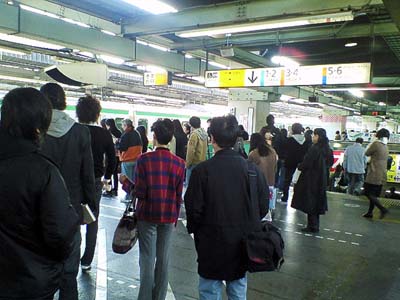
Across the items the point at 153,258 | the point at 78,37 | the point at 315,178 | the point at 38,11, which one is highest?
the point at 38,11

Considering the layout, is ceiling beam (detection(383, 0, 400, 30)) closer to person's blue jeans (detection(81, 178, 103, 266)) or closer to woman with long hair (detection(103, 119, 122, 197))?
person's blue jeans (detection(81, 178, 103, 266))

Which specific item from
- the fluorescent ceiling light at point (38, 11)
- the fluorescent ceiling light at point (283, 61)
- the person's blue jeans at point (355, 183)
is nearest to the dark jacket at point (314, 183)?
the fluorescent ceiling light at point (283, 61)

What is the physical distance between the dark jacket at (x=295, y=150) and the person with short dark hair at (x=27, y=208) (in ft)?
21.0

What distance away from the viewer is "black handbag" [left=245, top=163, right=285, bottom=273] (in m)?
1.99

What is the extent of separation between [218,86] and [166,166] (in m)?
5.73

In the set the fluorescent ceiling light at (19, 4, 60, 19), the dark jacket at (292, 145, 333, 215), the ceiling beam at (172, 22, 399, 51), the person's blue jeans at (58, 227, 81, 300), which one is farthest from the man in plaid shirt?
the ceiling beam at (172, 22, 399, 51)

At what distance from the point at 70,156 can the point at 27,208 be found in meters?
1.05

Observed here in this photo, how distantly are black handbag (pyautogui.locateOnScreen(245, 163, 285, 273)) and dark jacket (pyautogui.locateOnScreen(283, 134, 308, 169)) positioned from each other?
5.44 metres

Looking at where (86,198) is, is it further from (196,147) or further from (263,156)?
(196,147)

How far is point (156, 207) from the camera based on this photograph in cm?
260

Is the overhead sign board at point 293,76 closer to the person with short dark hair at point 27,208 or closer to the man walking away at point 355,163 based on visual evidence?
the man walking away at point 355,163

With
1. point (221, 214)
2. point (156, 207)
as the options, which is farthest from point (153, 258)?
point (221, 214)

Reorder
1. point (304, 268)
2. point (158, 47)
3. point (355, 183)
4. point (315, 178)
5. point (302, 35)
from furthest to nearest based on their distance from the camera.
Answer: point (355, 183)
point (158, 47)
point (302, 35)
point (315, 178)
point (304, 268)

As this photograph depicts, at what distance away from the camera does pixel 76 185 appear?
2.39 meters
